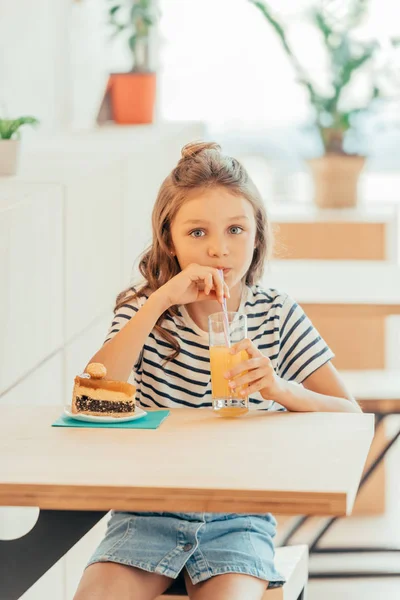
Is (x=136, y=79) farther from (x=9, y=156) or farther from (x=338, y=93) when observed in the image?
(x=9, y=156)

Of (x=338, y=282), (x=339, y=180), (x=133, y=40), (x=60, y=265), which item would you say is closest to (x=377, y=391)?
(x=338, y=282)

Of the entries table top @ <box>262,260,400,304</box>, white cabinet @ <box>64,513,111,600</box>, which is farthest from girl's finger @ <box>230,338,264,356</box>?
table top @ <box>262,260,400,304</box>

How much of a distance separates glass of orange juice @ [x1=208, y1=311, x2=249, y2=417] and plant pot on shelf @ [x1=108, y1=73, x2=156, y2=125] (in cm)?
315

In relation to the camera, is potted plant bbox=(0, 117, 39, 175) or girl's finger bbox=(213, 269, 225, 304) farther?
potted plant bbox=(0, 117, 39, 175)

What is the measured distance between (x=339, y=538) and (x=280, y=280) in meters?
0.93

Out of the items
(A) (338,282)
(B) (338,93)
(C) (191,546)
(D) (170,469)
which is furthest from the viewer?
(B) (338,93)

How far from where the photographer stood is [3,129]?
244cm

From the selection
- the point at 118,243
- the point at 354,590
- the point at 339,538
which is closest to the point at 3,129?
the point at 118,243

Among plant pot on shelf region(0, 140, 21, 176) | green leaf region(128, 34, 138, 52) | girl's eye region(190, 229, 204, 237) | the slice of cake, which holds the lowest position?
the slice of cake

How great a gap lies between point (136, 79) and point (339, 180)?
1.46m

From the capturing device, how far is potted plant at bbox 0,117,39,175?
7.98 feet

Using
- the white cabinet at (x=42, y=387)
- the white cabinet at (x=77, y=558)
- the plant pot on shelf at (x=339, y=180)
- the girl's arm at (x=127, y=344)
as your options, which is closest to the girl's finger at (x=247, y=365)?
the girl's arm at (x=127, y=344)

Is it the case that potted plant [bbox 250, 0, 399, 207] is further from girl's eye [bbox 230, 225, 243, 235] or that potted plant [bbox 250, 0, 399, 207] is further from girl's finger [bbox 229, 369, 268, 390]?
girl's finger [bbox 229, 369, 268, 390]

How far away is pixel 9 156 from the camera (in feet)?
8.04
